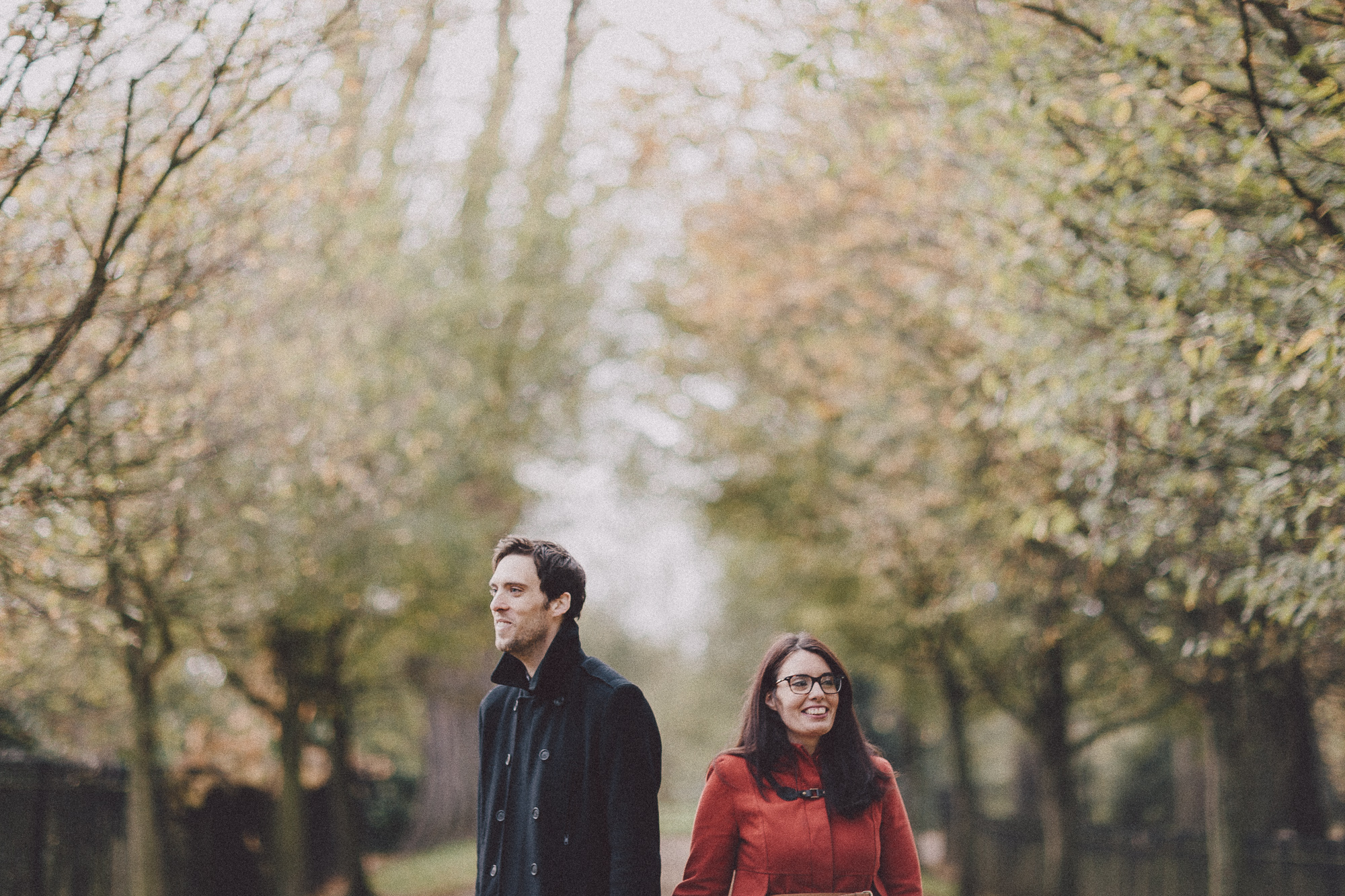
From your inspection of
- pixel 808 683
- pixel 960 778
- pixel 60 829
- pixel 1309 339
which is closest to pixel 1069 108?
pixel 1309 339

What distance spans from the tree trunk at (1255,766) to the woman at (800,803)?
775 cm

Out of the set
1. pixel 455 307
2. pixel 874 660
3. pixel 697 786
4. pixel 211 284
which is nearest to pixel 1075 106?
pixel 211 284

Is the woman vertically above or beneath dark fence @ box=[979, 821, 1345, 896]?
above

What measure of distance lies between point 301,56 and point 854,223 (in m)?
7.36

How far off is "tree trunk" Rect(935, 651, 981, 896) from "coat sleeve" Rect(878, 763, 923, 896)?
14.5 m

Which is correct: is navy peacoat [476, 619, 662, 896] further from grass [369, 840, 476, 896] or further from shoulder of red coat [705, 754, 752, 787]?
grass [369, 840, 476, 896]

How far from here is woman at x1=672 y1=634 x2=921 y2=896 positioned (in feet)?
12.6

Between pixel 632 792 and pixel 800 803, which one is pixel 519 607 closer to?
pixel 632 792

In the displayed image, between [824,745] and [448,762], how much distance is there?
2120 centimetres

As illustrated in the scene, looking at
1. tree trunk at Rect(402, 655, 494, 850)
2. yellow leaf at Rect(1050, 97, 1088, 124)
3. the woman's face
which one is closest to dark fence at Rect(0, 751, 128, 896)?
the woman's face

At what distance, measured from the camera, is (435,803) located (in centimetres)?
2377

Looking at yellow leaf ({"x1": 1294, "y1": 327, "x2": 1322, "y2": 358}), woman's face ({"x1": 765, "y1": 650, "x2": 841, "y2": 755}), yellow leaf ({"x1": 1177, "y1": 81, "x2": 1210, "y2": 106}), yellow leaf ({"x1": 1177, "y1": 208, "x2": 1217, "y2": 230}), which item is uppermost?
yellow leaf ({"x1": 1177, "y1": 81, "x2": 1210, "y2": 106})

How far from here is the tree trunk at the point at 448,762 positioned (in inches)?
917

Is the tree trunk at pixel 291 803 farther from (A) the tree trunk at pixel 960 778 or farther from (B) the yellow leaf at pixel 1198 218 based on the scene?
(B) the yellow leaf at pixel 1198 218
